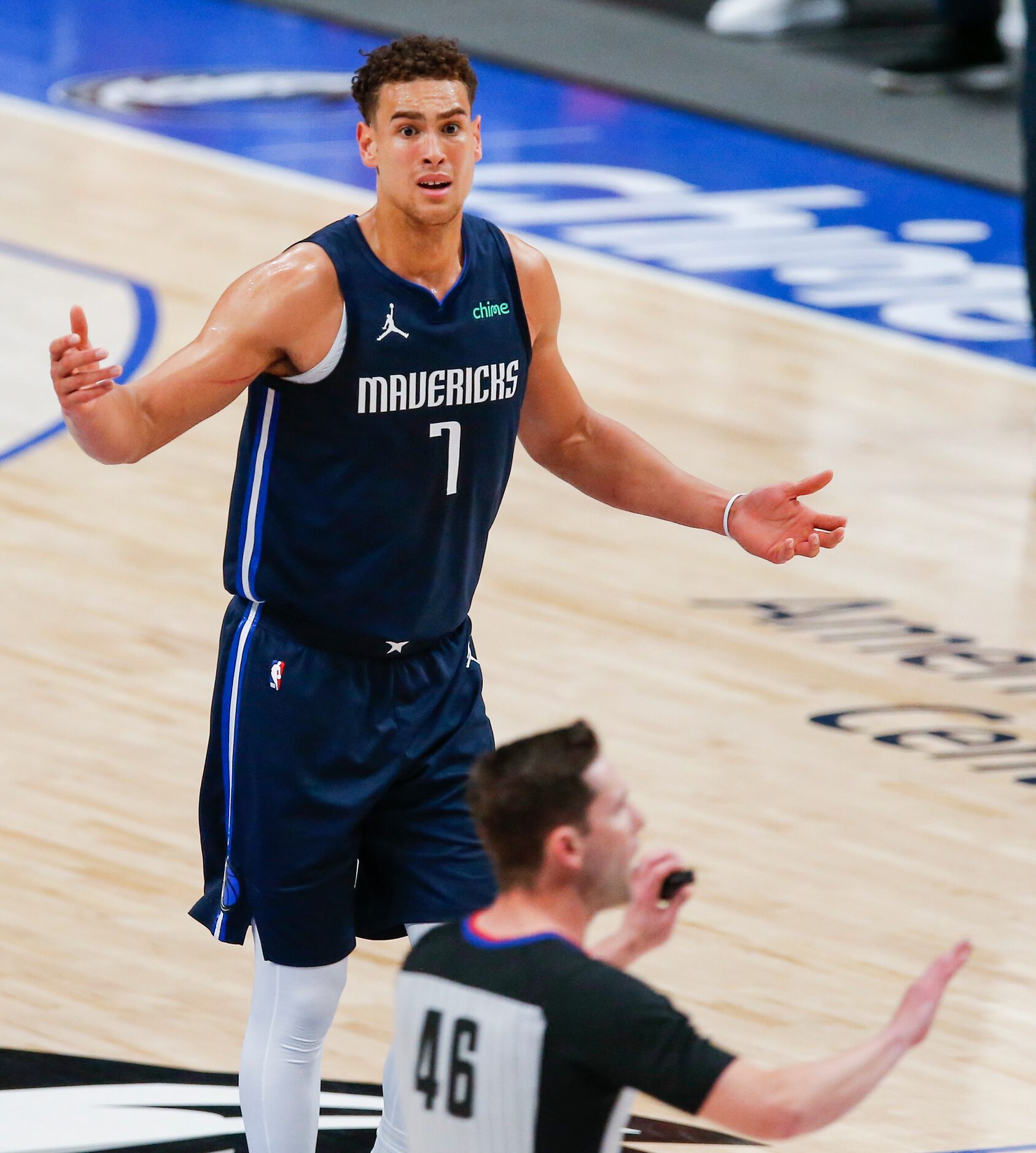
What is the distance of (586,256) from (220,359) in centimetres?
764

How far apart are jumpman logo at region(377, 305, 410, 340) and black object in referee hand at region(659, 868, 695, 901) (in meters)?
1.11

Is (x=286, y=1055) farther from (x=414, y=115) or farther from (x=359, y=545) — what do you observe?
(x=414, y=115)

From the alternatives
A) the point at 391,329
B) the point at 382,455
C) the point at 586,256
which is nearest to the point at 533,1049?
the point at 382,455

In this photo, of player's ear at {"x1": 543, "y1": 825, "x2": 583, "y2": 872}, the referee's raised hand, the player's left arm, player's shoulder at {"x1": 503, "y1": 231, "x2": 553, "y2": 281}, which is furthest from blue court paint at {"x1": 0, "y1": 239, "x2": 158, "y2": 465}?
player's ear at {"x1": 543, "y1": 825, "x2": 583, "y2": 872}

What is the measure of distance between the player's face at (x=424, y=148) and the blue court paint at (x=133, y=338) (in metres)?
4.65

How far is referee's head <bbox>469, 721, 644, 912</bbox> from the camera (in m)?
2.88

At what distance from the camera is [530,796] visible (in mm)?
2889

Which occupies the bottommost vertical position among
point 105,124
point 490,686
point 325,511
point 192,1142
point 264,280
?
point 192,1142

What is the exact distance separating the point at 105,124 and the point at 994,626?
7100 millimetres

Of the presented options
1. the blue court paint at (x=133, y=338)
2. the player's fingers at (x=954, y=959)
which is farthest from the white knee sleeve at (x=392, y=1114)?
the blue court paint at (x=133, y=338)

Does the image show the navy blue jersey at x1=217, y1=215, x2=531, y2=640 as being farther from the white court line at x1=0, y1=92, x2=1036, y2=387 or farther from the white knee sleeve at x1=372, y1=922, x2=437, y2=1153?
the white court line at x1=0, y1=92, x2=1036, y2=387

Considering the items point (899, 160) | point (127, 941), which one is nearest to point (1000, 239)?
point (899, 160)

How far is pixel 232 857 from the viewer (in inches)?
156

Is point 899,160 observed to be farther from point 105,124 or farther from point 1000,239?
point 105,124
